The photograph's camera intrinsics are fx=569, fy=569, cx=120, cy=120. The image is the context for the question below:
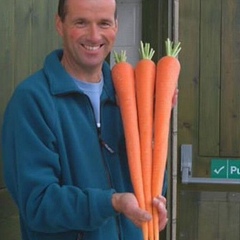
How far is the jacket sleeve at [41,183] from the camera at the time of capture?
1.34 m

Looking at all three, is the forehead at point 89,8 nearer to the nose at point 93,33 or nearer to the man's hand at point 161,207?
the nose at point 93,33

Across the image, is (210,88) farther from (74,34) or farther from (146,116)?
(74,34)

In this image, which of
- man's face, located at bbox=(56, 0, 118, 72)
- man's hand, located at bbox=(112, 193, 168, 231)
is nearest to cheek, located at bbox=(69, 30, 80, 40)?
man's face, located at bbox=(56, 0, 118, 72)

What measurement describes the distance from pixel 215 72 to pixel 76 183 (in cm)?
172

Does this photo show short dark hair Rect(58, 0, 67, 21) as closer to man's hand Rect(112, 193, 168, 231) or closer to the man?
the man

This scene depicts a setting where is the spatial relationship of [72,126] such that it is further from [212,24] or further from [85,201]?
[212,24]

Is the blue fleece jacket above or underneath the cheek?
underneath

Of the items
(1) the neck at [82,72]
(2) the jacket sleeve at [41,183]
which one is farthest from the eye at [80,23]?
(2) the jacket sleeve at [41,183]

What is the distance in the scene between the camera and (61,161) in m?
1.42

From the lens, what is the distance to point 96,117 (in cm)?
153

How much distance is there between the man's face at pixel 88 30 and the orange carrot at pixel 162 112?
7.7 inches

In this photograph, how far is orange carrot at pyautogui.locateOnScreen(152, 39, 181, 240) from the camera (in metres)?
1.52

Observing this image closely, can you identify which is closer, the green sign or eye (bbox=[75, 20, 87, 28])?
eye (bbox=[75, 20, 87, 28])

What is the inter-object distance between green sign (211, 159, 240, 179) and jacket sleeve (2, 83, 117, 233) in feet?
5.69
